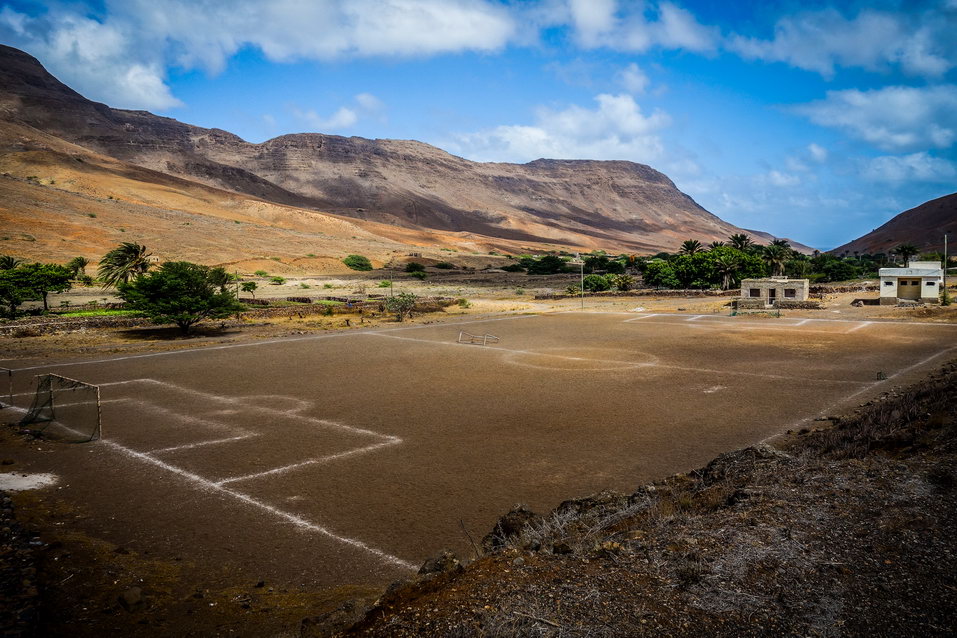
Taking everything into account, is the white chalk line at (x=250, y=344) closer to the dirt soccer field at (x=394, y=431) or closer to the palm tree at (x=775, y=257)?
the dirt soccer field at (x=394, y=431)

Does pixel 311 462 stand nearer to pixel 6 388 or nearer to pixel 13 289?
pixel 6 388

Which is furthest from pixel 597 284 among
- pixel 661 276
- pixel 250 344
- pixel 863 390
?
pixel 863 390

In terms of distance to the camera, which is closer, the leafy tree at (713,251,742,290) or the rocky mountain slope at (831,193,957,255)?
the leafy tree at (713,251,742,290)

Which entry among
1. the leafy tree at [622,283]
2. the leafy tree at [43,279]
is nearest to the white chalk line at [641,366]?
the leafy tree at [43,279]

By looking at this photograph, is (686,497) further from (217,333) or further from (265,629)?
(217,333)

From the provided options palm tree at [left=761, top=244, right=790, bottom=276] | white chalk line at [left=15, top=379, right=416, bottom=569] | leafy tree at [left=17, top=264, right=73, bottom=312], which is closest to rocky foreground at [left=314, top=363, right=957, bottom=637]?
white chalk line at [left=15, top=379, right=416, bottom=569]

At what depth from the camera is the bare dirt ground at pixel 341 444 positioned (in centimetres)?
731

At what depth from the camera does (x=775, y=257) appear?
6319 cm

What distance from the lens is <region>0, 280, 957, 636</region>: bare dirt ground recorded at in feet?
24.0

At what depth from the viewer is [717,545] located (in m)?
5.75

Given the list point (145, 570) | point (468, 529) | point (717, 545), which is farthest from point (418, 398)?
point (717, 545)

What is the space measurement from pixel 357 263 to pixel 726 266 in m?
48.5

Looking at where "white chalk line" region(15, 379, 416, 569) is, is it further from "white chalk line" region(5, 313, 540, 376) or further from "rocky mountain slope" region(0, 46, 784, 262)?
"rocky mountain slope" region(0, 46, 784, 262)

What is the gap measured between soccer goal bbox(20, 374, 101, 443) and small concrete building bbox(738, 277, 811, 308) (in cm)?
3999
